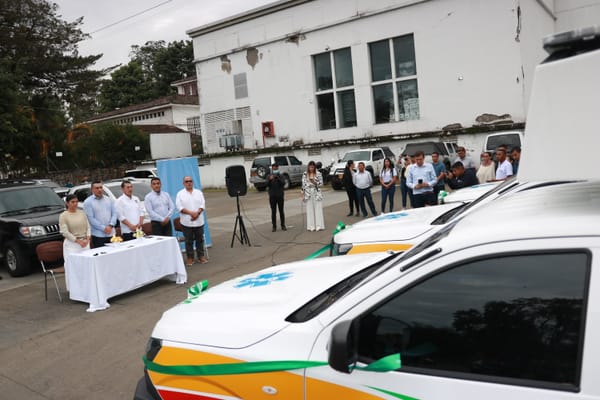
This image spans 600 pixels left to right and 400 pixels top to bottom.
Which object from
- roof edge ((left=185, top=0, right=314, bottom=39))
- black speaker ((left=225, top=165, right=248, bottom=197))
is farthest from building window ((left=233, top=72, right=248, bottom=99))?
black speaker ((left=225, top=165, right=248, bottom=197))

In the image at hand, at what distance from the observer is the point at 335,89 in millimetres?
27891

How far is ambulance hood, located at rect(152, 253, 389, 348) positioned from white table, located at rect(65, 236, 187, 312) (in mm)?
4710

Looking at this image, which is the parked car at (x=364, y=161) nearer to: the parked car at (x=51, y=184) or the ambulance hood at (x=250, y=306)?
the parked car at (x=51, y=184)

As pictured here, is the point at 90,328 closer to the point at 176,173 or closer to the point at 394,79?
the point at 176,173

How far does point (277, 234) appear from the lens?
13062 mm

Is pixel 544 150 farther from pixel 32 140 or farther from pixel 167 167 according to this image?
pixel 32 140

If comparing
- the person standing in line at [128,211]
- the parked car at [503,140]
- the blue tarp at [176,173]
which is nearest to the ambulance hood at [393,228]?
the person standing in line at [128,211]

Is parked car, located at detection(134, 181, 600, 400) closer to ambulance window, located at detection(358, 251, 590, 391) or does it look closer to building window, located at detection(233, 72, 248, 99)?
ambulance window, located at detection(358, 251, 590, 391)

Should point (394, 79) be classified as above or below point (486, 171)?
above

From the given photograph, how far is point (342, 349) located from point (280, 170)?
23.1 meters

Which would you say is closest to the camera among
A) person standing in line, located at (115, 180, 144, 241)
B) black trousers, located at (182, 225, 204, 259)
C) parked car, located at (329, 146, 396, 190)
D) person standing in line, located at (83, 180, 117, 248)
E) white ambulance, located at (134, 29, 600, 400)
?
white ambulance, located at (134, 29, 600, 400)

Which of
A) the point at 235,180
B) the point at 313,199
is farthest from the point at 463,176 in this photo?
the point at 235,180

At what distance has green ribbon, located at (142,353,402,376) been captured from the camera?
6.82 feet

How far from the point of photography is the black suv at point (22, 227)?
10.5 meters
